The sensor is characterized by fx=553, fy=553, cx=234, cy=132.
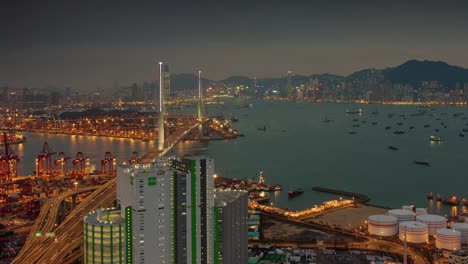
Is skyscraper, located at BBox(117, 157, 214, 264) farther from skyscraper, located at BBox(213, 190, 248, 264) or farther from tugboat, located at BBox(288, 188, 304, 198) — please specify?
tugboat, located at BBox(288, 188, 304, 198)

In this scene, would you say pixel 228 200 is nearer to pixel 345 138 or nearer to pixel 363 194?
pixel 363 194

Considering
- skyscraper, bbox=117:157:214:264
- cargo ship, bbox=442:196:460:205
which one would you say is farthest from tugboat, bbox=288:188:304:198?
skyscraper, bbox=117:157:214:264

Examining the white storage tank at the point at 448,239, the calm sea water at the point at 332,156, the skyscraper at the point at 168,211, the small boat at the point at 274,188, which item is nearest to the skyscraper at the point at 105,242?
the skyscraper at the point at 168,211

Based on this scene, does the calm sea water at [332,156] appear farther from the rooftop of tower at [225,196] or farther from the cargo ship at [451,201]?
the rooftop of tower at [225,196]

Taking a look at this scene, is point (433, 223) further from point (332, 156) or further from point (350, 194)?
point (332, 156)

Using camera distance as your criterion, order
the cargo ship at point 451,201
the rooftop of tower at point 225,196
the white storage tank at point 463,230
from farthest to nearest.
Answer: the cargo ship at point 451,201, the white storage tank at point 463,230, the rooftop of tower at point 225,196

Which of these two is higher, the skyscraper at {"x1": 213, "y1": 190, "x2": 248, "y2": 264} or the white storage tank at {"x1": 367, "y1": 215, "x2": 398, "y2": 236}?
the skyscraper at {"x1": 213, "y1": 190, "x2": 248, "y2": 264}

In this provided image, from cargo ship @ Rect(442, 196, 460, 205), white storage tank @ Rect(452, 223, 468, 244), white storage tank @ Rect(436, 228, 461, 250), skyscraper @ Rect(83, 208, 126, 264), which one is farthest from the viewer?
cargo ship @ Rect(442, 196, 460, 205)

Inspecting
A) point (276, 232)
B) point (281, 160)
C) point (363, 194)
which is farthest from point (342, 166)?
point (276, 232)
